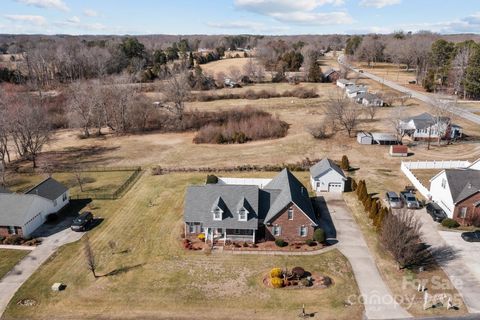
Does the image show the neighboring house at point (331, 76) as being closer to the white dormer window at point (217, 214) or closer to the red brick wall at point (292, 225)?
the red brick wall at point (292, 225)

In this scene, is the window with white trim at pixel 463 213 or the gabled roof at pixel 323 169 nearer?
the window with white trim at pixel 463 213

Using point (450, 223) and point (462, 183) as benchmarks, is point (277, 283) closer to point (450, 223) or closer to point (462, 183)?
point (450, 223)

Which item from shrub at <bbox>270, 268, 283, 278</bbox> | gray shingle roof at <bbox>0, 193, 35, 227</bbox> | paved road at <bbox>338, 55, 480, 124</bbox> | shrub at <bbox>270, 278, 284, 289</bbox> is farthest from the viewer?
paved road at <bbox>338, 55, 480, 124</bbox>

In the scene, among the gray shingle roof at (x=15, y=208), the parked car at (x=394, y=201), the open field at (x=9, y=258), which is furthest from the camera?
the parked car at (x=394, y=201)

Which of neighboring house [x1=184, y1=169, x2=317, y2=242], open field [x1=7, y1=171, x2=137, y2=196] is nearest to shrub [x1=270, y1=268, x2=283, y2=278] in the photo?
neighboring house [x1=184, y1=169, x2=317, y2=242]

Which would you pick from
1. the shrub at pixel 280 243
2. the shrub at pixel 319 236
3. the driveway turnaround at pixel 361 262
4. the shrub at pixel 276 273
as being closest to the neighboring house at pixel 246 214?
the shrub at pixel 319 236

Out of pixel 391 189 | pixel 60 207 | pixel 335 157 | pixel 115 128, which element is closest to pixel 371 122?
pixel 335 157

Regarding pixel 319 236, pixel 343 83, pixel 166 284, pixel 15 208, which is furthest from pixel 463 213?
Result: pixel 343 83

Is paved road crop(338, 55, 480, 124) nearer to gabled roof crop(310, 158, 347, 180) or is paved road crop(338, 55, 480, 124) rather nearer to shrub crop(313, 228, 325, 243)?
gabled roof crop(310, 158, 347, 180)
